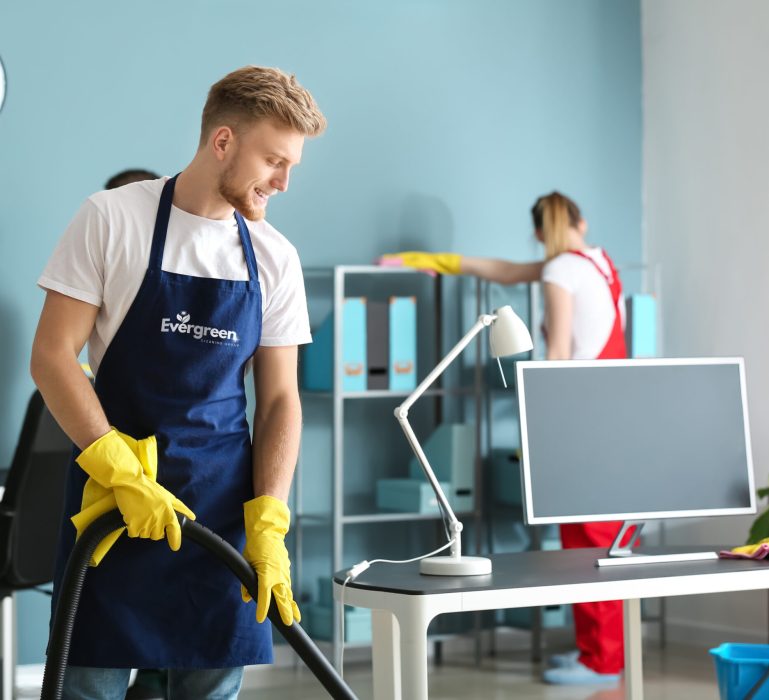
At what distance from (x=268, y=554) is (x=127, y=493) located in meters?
0.24

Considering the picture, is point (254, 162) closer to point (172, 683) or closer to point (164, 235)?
point (164, 235)

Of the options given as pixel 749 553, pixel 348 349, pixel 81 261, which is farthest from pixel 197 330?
pixel 348 349

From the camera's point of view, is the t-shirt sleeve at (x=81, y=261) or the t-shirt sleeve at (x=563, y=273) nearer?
the t-shirt sleeve at (x=81, y=261)

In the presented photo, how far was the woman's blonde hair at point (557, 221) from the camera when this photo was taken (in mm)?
4383

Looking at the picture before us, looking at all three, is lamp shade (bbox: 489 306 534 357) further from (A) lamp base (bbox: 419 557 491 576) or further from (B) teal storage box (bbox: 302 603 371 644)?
(B) teal storage box (bbox: 302 603 371 644)

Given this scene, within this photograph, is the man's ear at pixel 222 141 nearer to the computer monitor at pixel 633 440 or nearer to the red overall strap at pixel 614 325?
the computer monitor at pixel 633 440

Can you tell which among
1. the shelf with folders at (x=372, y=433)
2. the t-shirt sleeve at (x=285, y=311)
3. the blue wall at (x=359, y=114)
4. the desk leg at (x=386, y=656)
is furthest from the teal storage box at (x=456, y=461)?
the t-shirt sleeve at (x=285, y=311)

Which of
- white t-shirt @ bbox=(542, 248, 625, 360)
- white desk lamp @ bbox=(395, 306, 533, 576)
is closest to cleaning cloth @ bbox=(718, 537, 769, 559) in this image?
white desk lamp @ bbox=(395, 306, 533, 576)

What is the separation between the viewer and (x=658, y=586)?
2.41 meters

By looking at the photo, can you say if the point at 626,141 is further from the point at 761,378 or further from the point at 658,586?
the point at 658,586

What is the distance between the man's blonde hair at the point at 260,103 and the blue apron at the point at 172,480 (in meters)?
0.15

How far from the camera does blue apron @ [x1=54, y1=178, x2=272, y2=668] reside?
6.06 feet

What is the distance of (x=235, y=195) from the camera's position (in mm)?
1872

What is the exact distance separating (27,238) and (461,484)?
1.77 metres
